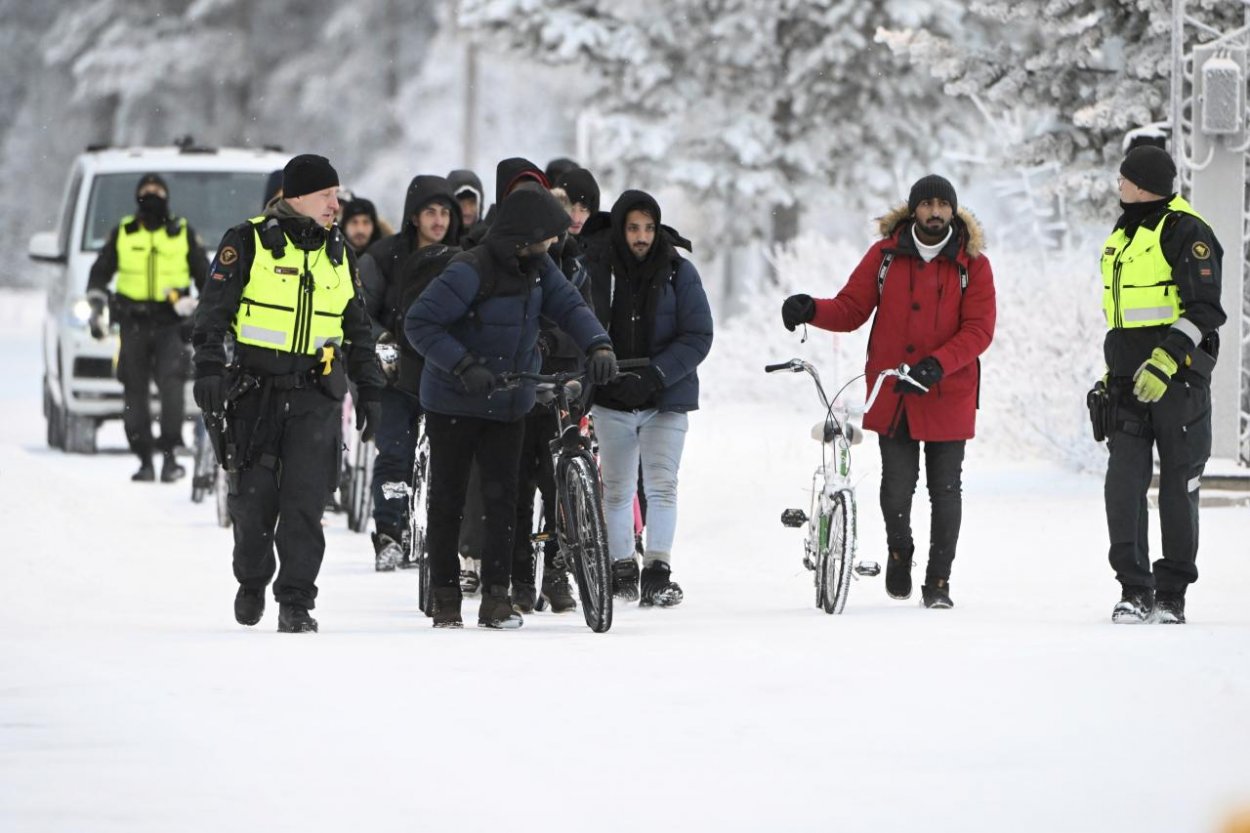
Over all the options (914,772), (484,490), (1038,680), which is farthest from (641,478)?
(914,772)

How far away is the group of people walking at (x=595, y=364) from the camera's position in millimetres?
9828

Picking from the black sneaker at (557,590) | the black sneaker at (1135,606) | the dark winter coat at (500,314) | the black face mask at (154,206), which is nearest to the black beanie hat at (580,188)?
the black sneaker at (557,590)

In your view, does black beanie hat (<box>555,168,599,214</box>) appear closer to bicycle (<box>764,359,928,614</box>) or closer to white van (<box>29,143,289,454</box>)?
bicycle (<box>764,359,928,614</box>)

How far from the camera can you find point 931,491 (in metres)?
11.4

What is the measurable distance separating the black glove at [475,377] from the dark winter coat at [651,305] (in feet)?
6.25

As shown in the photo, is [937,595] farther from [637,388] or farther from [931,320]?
[637,388]

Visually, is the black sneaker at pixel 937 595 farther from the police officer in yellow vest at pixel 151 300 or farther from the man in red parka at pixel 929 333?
the police officer in yellow vest at pixel 151 300

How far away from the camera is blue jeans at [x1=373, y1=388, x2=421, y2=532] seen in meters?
13.1

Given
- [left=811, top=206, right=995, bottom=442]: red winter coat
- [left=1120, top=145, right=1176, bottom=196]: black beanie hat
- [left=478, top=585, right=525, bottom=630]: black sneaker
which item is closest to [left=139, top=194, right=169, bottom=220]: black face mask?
[left=811, top=206, right=995, bottom=442]: red winter coat

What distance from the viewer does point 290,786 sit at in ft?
21.7

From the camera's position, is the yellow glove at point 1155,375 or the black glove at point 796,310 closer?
the yellow glove at point 1155,375

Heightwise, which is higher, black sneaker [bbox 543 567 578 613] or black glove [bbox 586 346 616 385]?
black glove [bbox 586 346 616 385]

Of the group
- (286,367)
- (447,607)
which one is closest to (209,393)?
(286,367)

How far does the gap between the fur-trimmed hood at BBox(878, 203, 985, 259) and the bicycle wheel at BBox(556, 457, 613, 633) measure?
74.1 inches
